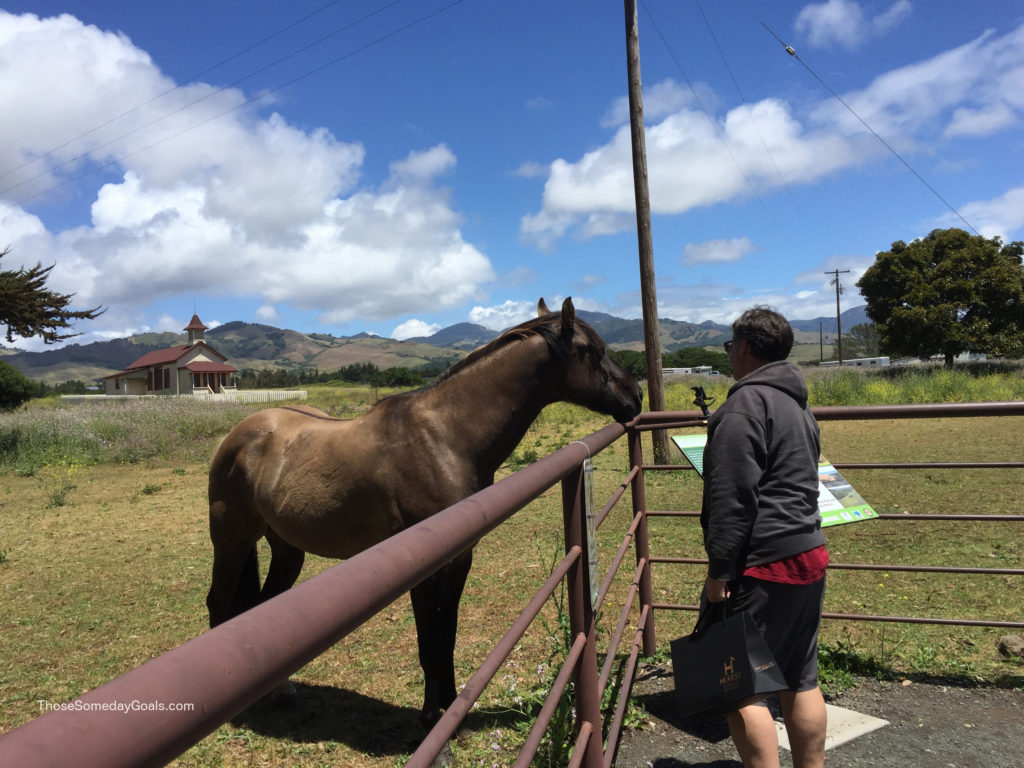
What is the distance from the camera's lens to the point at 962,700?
3564 mm

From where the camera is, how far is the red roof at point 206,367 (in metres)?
55.5

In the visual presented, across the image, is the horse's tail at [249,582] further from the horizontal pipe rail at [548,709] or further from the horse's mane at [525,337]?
the horizontal pipe rail at [548,709]

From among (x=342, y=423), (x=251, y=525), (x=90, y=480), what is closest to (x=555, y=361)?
(x=342, y=423)

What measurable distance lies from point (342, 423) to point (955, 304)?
1409 inches

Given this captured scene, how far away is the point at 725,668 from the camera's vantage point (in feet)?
7.27

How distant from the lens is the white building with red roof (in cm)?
5588

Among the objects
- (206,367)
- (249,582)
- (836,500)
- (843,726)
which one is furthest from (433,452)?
(206,367)

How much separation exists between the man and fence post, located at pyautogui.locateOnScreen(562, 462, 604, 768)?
0.49 meters

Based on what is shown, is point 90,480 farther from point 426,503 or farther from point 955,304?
point 955,304

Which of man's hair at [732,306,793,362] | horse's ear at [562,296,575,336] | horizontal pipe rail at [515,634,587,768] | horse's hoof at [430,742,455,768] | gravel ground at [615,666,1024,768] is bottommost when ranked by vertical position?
gravel ground at [615,666,1024,768]

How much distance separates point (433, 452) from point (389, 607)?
3.21m

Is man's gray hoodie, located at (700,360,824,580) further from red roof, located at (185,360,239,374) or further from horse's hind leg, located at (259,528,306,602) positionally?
red roof, located at (185,360,239,374)

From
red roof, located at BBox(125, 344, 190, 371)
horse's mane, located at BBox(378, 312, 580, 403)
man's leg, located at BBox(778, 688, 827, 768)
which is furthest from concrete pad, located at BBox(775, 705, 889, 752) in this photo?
red roof, located at BBox(125, 344, 190, 371)

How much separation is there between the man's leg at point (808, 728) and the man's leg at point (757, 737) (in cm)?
15
